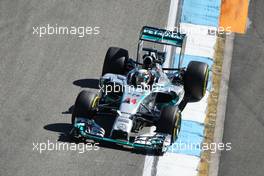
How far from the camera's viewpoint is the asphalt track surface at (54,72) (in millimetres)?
18125

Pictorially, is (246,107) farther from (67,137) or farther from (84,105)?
(67,137)

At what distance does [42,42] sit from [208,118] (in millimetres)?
5378

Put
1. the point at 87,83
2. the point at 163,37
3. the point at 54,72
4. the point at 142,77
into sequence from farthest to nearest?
the point at 54,72
the point at 87,83
the point at 163,37
the point at 142,77

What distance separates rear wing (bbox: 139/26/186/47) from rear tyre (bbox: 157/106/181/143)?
221 centimetres

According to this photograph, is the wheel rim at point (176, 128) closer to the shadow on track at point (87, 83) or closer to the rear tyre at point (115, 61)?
the rear tyre at point (115, 61)

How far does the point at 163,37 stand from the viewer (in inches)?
783

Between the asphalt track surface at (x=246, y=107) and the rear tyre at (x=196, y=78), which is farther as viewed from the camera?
the rear tyre at (x=196, y=78)

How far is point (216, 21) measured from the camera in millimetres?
23297

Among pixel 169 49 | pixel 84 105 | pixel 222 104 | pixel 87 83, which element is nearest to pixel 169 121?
pixel 84 105

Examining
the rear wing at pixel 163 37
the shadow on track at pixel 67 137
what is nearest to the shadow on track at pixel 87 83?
the shadow on track at pixel 67 137

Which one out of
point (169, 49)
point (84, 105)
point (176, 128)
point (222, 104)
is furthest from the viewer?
point (169, 49)

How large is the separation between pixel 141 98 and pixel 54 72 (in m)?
3.34

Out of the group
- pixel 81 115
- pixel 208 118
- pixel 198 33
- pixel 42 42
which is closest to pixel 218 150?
pixel 208 118

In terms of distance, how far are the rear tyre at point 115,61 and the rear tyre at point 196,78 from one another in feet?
5.17
